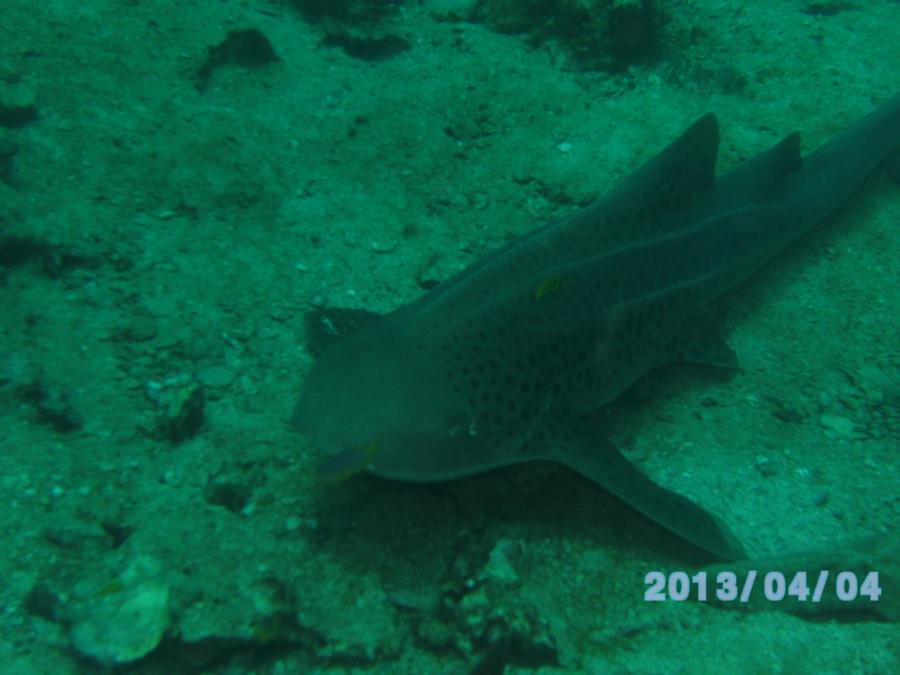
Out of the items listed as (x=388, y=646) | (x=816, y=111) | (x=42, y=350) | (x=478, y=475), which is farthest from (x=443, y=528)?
(x=816, y=111)

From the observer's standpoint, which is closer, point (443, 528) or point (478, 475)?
point (443, 528)

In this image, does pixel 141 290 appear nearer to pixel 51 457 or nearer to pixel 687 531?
pixel 51 457

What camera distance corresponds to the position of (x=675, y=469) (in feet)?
13.0

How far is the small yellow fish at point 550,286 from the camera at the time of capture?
3711 mm

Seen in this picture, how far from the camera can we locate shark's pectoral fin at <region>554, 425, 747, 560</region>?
10.9 ft

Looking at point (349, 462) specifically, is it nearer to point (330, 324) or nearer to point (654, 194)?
point (330, 324)

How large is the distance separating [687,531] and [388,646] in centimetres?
173

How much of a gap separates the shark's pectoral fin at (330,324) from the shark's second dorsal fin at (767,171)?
10.9 ft

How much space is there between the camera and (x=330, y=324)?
4.49m

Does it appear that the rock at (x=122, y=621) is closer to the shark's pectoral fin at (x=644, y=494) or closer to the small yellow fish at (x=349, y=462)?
the small yellow fish at (x=349, y=462)

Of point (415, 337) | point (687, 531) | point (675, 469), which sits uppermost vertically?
point (415, 337)

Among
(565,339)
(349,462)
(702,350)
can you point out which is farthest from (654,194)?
(349,462)

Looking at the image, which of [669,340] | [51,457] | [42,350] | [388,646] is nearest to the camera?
[388,646]

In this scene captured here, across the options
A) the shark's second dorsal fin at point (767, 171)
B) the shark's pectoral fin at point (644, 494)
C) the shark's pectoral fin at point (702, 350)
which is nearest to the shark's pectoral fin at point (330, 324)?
the shark's pectoral fin at point (644, 494)
